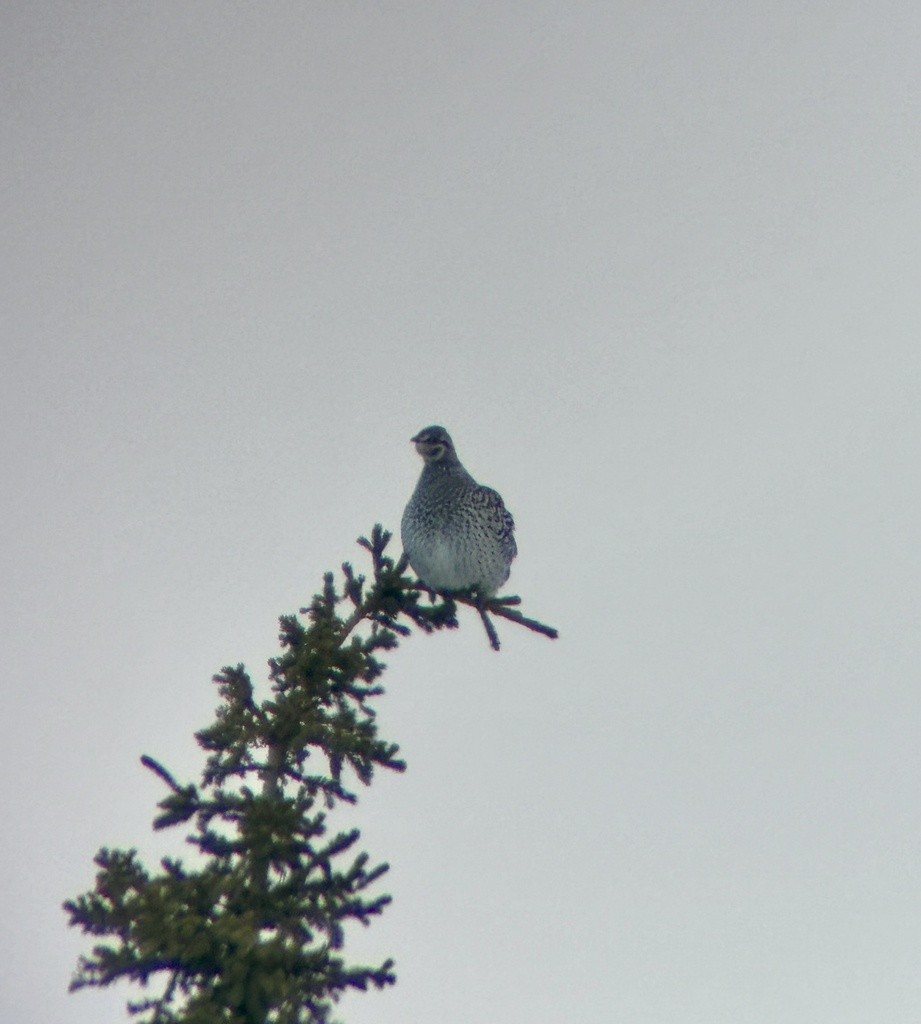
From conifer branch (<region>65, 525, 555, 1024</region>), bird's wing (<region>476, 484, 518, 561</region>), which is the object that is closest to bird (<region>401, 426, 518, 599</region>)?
bird's wing (<region>476, 484, 518, 561</region>)

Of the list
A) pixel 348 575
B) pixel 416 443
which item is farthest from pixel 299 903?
pixel 416 443

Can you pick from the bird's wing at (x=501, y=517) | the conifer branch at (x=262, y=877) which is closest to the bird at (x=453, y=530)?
the bird's wing at (x=501, y=517)

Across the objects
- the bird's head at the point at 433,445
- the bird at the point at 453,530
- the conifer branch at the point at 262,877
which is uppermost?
the bird's head at the point at 433,445

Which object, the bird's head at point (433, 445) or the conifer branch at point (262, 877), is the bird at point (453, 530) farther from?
the conifer branch at point (262, 877)

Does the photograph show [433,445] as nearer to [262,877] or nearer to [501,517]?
[501,517]

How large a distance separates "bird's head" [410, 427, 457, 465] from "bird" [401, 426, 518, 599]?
1 centimetres

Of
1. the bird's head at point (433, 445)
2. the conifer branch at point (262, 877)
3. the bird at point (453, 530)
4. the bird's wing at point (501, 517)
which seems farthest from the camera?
the bird's head at point (433, 445)

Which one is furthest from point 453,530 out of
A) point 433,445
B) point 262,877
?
point 262,877

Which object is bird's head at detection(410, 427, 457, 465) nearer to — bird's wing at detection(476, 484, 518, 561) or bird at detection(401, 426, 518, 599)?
bird at detection(401, 426, 518, 599)

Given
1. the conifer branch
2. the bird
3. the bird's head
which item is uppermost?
the bird's head

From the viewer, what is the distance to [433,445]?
1405cm

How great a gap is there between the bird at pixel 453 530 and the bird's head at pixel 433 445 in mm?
14

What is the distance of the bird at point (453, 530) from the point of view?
12.7 metres

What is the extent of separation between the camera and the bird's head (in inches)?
553
